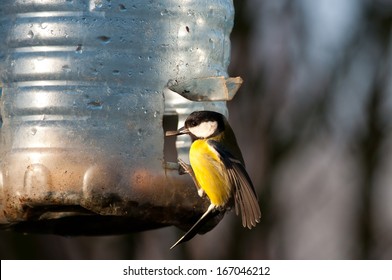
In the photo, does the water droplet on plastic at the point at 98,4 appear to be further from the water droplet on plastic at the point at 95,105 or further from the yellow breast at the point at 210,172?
the yellow breast at the point at 210,172

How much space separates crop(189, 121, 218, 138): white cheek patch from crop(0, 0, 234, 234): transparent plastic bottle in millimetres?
189

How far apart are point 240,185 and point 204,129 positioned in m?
0.22

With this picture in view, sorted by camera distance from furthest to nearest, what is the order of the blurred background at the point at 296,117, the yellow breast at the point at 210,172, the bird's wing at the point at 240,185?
1. the blurred background at the point at 296,117
2. the yellow breast at the point at 210,172
3. the bird's wing at the point at 240,185

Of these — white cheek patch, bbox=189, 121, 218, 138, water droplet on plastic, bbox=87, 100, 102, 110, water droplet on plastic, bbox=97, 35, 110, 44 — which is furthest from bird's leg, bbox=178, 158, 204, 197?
water droplet on plastic, bbox=97, 35, 110, 44

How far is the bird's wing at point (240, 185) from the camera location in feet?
12.7

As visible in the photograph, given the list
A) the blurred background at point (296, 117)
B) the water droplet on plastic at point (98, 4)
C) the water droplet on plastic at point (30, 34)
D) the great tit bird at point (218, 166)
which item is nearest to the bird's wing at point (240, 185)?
the great tit bird at point (218, 166)

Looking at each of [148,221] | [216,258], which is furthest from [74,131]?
[216,258]

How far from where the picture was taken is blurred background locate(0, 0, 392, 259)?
287 inches

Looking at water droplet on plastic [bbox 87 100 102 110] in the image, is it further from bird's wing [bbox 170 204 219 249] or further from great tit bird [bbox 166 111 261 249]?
bird's wing [bbox 170 204 219 249]

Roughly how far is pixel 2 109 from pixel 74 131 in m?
0.35

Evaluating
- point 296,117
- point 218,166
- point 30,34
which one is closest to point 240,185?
point 218,166

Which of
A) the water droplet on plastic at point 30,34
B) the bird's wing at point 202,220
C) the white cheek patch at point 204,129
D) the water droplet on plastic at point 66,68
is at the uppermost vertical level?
the water droplet on plastic at point 30,34

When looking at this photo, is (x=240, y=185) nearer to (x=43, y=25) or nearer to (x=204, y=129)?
(x=204, y=129)

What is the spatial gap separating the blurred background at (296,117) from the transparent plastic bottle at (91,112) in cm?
295
